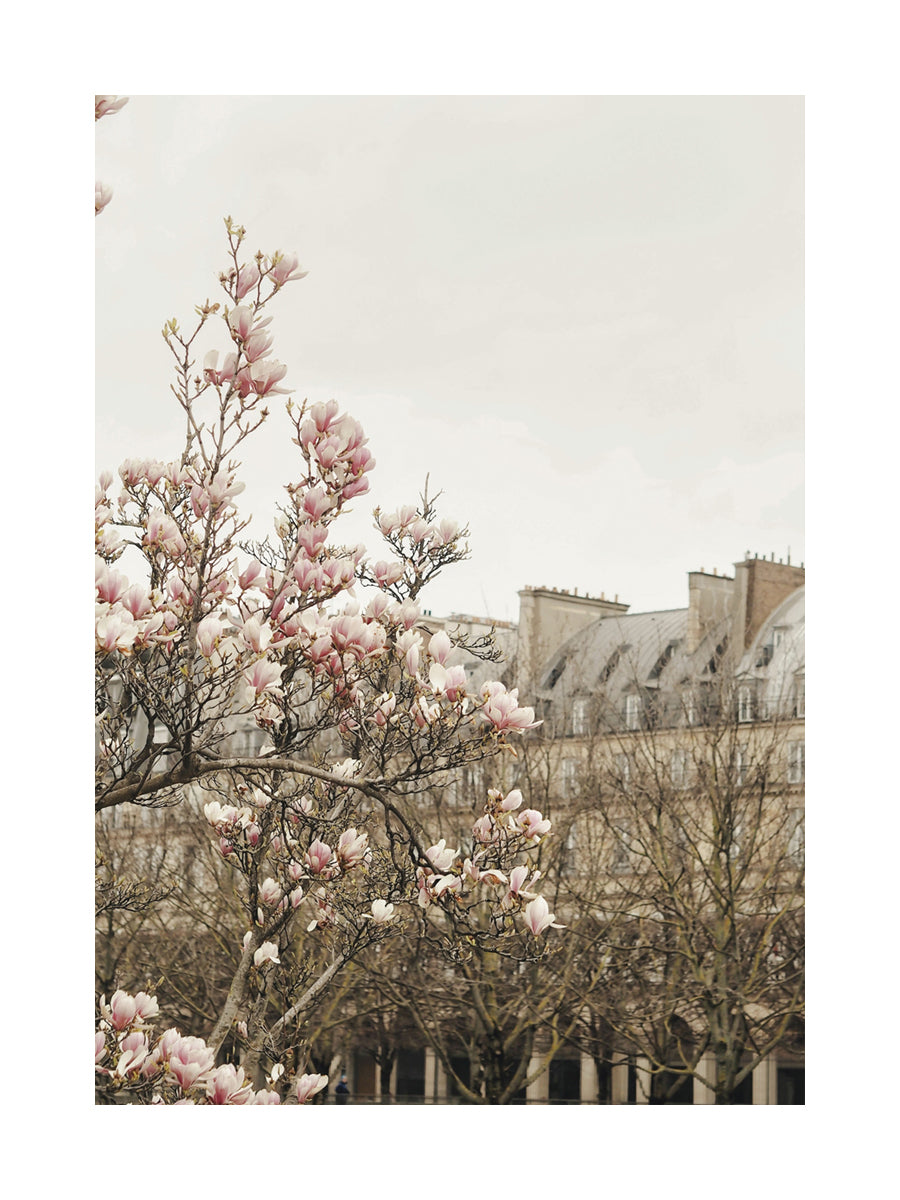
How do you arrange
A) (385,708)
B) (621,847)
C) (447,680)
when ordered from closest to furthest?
Answer: 1. (447,680)
2. (385,708)
3. (621,847)

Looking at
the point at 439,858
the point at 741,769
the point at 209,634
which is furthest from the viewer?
the point at 741,769

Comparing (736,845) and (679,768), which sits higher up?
(679,768)

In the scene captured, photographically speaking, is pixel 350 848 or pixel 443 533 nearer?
pixel 350 848

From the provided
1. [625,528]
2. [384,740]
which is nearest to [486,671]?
[625,528]

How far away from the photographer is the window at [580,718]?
734 inches

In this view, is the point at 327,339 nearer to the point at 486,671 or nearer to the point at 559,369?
the point at 559,369

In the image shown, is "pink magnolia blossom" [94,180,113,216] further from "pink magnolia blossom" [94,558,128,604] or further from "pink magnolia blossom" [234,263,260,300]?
"pink magnolia blossom" [94,558,128,604]

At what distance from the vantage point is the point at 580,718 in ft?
61.6

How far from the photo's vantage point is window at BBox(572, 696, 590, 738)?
18641 millimetres

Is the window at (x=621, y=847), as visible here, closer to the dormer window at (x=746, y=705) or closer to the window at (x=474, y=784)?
the window at (x=474, y=784)

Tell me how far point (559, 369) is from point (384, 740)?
17.3m

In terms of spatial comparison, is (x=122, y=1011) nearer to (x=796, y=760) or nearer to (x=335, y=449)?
(x=335, y=449)

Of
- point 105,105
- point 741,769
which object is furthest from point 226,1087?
point 741,769

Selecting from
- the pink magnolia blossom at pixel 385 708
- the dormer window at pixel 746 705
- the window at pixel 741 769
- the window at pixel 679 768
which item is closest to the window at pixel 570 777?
the window at pixel 679 768
